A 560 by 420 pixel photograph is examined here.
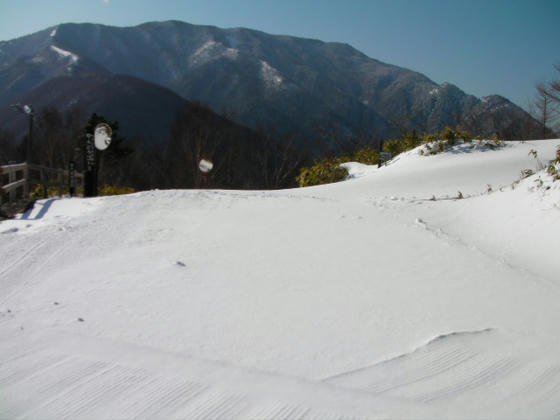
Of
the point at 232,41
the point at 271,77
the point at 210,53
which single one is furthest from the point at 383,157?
the point at 232,41

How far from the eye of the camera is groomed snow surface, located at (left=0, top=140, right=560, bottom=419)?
5.45 ft

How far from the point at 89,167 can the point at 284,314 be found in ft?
21.3

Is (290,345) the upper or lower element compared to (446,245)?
lower

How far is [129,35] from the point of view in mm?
167625

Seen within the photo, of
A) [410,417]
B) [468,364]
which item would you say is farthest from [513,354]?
[410,417]

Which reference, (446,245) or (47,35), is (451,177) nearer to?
(446,245)

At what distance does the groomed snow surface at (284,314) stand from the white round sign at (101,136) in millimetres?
3159

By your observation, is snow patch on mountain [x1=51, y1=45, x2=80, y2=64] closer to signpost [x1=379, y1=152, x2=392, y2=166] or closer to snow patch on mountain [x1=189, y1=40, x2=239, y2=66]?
snow patch on mountain [x1=189, y1=40, x2=239, y2=66]

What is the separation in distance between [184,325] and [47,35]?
18940 cm

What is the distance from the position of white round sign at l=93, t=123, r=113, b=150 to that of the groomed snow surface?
3159 mm

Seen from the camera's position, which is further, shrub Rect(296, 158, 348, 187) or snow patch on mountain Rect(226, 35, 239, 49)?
snow patch on mountain Rect(226, 35, 239, 49)

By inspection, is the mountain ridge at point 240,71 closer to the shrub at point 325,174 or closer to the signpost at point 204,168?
the signpost at point 204,168

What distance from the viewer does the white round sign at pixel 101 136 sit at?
24.9ft

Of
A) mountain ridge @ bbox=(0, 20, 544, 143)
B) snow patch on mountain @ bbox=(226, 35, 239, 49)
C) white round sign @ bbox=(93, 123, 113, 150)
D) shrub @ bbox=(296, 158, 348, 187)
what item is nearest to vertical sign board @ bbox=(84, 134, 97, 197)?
white round sign @ bbox=(93, 123, 113, 150)
